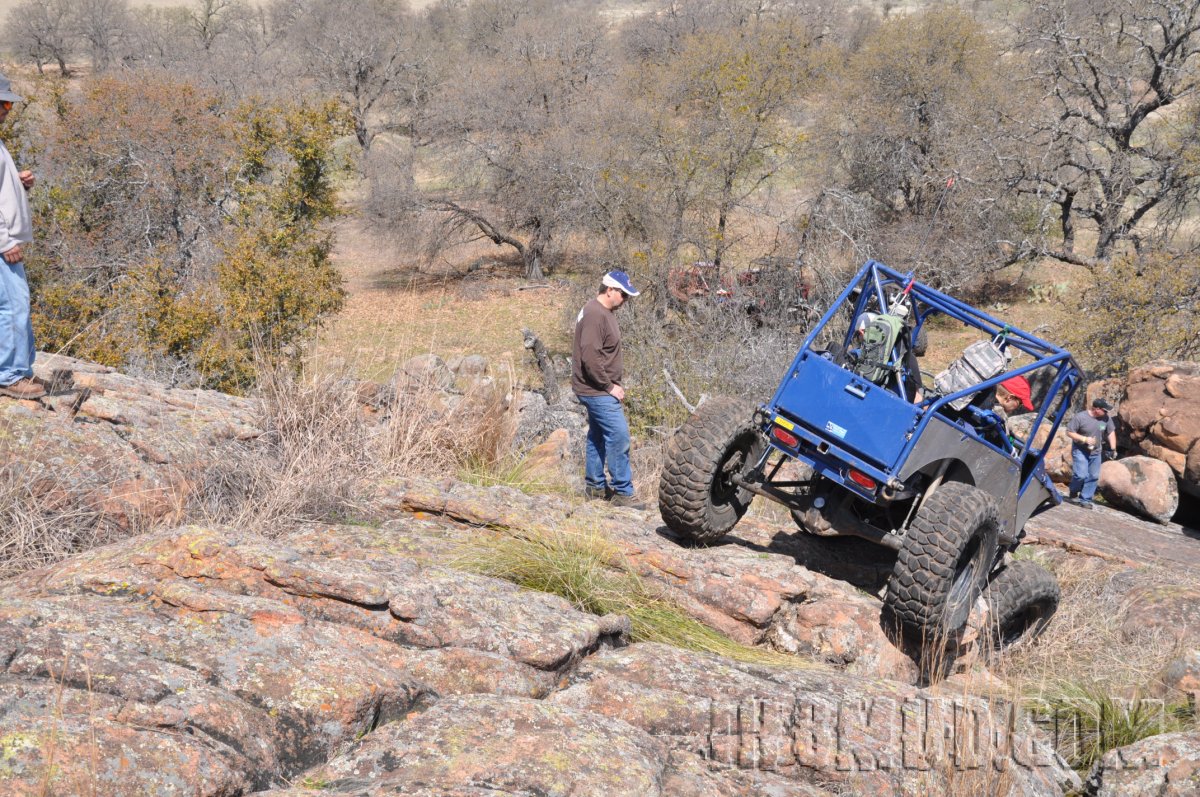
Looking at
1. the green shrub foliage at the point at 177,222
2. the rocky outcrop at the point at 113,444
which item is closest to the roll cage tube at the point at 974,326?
the rocky outcrop at the point at 113,444

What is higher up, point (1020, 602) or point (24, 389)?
point (24, 389)

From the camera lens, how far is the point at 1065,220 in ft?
82.5

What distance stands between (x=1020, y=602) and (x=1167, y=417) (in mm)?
8215

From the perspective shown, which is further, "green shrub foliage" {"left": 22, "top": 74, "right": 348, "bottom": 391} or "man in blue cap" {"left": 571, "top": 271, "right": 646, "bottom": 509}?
"green shrub foliage" {"left": 22, "top": 74, "right": 348, "bottom": 391}

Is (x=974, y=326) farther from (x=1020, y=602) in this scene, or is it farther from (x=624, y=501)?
A: (x=624, y=501)

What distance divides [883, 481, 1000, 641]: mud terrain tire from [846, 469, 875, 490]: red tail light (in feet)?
1.07

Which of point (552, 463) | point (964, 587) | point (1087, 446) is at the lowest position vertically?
point (1087, 446)

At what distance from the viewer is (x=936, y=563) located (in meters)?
5.02

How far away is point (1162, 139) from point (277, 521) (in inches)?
1181

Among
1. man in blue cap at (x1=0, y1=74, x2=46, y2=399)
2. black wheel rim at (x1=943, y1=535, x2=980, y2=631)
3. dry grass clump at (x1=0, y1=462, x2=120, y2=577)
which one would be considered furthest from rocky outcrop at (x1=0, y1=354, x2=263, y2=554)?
black wheel rim at (x1=943, y1=535, x2=980, y2=631)

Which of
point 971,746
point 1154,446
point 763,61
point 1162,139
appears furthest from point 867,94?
point 971,746

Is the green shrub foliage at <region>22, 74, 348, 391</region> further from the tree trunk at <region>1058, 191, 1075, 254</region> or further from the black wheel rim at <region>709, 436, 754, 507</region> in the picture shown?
the tree trunk at <region>1058, 191, 1075, 254</region>

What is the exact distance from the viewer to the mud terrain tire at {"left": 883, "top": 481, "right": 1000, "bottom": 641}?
197 inches

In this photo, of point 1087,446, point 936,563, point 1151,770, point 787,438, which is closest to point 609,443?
point 787,438
